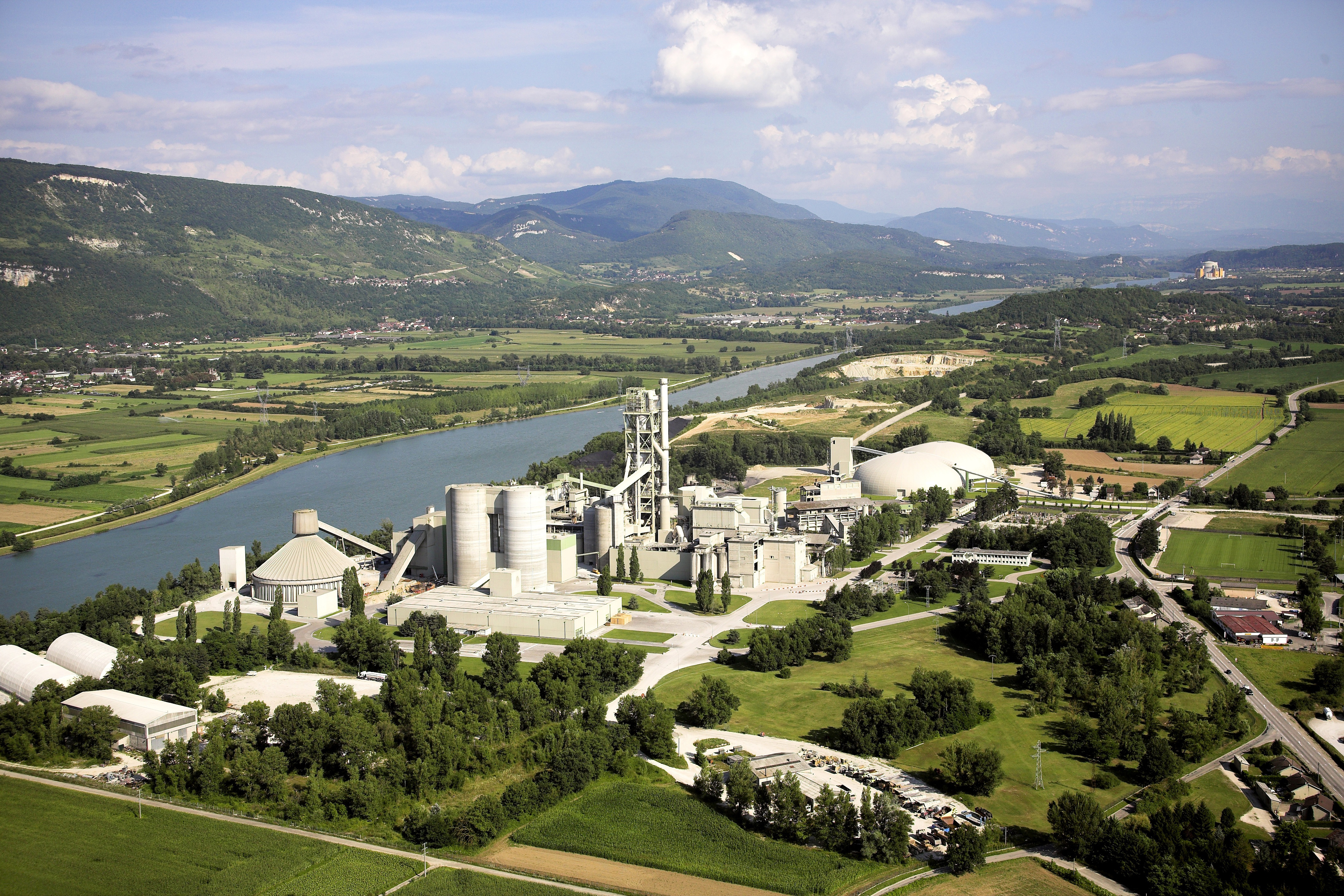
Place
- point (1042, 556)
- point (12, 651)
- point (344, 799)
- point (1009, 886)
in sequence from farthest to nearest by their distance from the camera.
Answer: point (1042, 556) < point (12, 651) < point (344, 799) < point (1009, 886)

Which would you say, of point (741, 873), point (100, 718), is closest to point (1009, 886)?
point (741, 873)

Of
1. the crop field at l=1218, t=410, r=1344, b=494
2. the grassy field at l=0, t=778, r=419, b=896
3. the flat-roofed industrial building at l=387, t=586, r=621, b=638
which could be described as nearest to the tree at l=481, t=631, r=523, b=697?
the flat-roofed industrial building at l=387, t=586, r=621, b=638

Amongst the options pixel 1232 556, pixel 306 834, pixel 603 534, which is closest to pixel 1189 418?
pixel 1232 556

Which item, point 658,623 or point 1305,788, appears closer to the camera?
point 1305,788

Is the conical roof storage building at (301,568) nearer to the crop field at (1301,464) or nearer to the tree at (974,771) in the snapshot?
the tree at (974,771)

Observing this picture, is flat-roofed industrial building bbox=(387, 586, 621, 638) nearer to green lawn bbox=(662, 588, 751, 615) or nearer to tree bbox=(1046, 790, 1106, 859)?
green lawn bbox=(662, 588, 751, 615)

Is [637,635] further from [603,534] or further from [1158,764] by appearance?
[1158,764]

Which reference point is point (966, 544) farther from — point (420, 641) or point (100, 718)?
point (100, 718)

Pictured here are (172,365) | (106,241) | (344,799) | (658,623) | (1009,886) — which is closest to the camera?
(1009,886)
